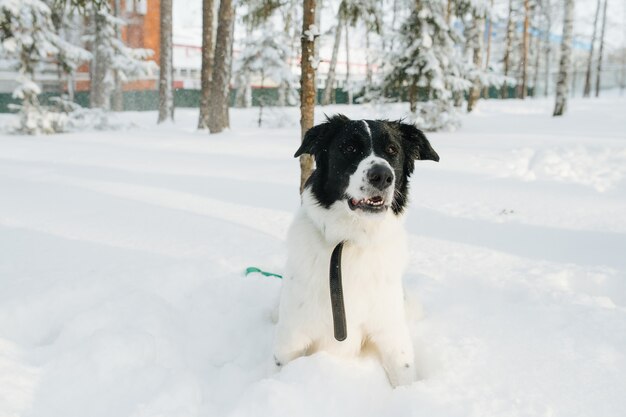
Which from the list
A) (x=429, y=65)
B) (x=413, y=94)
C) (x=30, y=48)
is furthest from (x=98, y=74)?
(x=429, y=65)

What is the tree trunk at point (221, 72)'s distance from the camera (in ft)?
46.5

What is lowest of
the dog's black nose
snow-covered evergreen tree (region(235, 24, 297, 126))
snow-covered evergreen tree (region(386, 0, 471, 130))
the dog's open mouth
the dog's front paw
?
the dog's front paw

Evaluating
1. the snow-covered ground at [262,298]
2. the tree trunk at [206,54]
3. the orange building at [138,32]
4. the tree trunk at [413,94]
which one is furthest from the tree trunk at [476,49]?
the orange building at [138,32]

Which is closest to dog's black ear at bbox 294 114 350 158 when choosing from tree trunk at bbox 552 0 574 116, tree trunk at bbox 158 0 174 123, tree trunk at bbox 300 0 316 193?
tree trunk at bbox 300 0 316 193

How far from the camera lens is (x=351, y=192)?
277cm

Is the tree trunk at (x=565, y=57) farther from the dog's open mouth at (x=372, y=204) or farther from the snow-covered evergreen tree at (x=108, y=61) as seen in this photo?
the snow-covered evergreen tree at (x=108, y=61)

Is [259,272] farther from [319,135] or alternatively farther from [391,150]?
[391,150]

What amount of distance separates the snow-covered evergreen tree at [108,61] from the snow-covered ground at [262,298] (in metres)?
18.7

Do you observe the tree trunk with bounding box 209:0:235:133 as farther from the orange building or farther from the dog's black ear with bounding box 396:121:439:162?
the orange building

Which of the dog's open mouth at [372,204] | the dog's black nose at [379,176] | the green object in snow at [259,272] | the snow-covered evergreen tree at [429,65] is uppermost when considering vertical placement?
the snow-covered evergreen tree at [429,65]

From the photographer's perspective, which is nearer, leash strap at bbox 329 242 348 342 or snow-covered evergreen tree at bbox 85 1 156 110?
leash strap at bbox 329 242 348 342

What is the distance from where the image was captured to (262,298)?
402 cm

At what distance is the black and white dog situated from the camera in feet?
9.04

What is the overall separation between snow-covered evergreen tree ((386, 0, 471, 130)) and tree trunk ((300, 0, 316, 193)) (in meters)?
9.20
